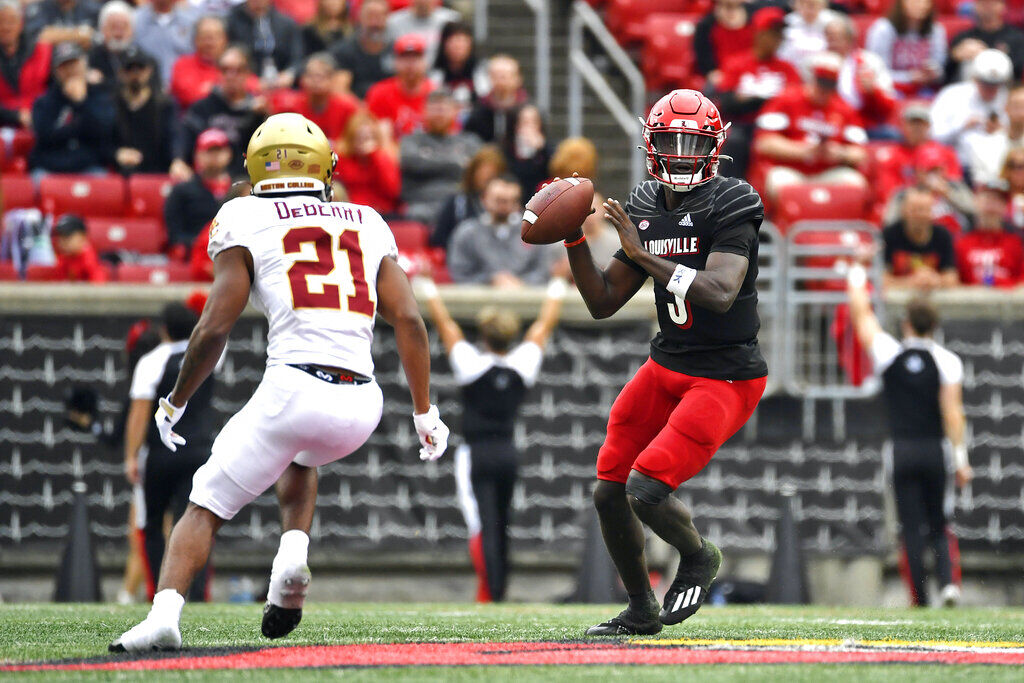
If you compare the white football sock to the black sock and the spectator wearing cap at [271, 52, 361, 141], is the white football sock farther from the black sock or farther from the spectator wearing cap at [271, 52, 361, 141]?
the spectator wearing cap at [271, 52, 361, 141]

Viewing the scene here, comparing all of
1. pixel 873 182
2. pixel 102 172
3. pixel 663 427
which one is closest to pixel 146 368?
pixel 102 172

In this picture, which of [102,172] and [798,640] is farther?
[102,172]

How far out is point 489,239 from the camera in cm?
1089

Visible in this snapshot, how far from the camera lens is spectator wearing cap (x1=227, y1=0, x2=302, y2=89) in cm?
1292

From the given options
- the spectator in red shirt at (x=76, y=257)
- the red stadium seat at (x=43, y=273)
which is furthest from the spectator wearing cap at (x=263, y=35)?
the red stadium seat at (x=43, y=273)

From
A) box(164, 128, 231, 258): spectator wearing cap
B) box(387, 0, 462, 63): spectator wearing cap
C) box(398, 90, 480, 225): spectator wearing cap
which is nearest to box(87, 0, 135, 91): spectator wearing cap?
box(164, 128, 231, 258): spectator wearing cap

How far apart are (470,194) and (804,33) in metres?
3.65

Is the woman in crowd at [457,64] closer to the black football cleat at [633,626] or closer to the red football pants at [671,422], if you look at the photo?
the red football pants at [671,422]

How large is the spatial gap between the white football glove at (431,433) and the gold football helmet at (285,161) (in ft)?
2.75

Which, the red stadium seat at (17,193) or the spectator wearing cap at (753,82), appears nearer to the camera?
the red stadium seat at (17,193)

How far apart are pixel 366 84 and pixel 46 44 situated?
98.6 inches

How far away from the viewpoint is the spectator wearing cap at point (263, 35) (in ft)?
42.4

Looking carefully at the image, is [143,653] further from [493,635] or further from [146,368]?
[146,368]

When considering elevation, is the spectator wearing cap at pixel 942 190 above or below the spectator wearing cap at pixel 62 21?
below
